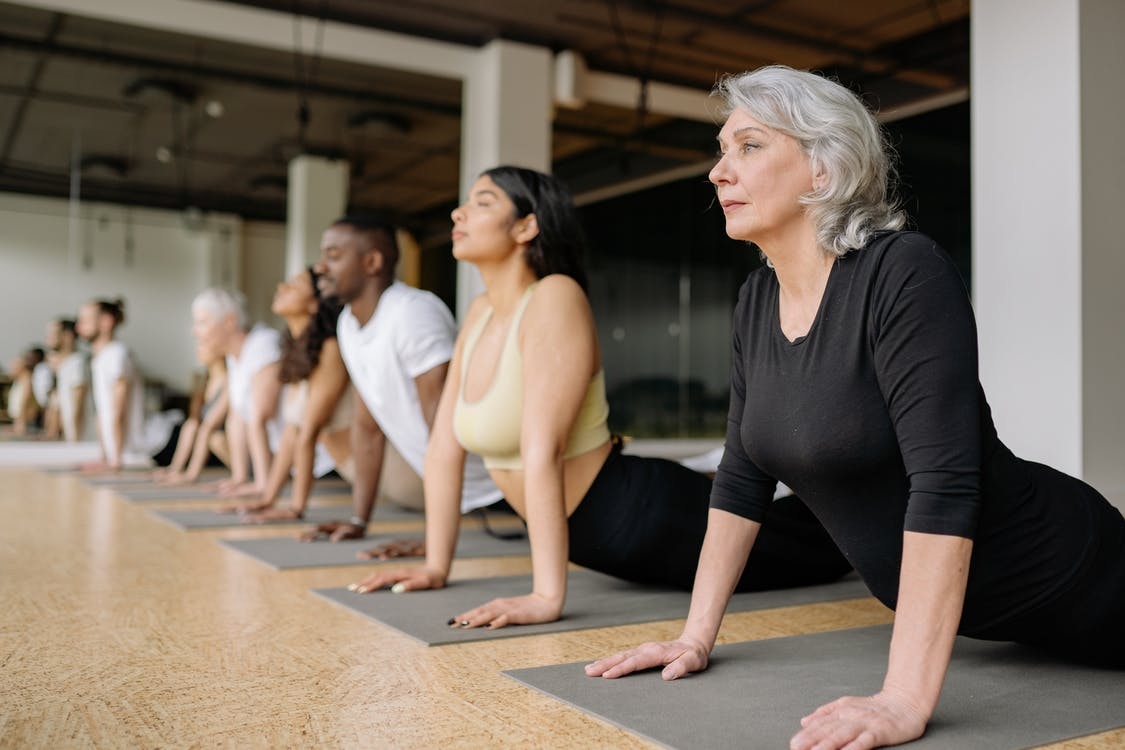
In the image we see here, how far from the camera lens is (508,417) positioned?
199 centimetres

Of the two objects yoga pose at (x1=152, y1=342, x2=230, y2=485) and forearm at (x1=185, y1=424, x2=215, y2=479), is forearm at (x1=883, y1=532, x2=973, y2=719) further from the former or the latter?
forearm at (x1=185, y1=424, x2=215, y2=479)

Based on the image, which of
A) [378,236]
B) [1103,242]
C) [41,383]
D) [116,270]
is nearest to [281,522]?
[378,236]

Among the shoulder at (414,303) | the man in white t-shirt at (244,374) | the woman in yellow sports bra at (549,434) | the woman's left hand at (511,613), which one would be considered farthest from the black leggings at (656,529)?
the man in white t-shirt at (244,374)

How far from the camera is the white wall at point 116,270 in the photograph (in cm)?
646

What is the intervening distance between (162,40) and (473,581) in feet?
16.7

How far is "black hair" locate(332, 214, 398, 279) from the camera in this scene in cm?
292

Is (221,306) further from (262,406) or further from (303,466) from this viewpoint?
(303,466)

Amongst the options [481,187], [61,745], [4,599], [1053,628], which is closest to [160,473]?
[4,599]

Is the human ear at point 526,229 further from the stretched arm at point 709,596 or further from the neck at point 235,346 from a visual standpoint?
Answer: the neck at point 235,346

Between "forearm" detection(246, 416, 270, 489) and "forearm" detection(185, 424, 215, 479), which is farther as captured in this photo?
"forearm" detection(185, 424, 215, 479)

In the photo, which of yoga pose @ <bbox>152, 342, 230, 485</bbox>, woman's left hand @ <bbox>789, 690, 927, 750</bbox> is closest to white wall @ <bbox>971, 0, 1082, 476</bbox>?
woman's left hand @ <bbox>789, 690, 927, 750</bbox>

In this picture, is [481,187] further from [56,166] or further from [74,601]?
[56,166]

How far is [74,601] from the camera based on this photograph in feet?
6.72

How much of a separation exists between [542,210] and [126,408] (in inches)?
169
